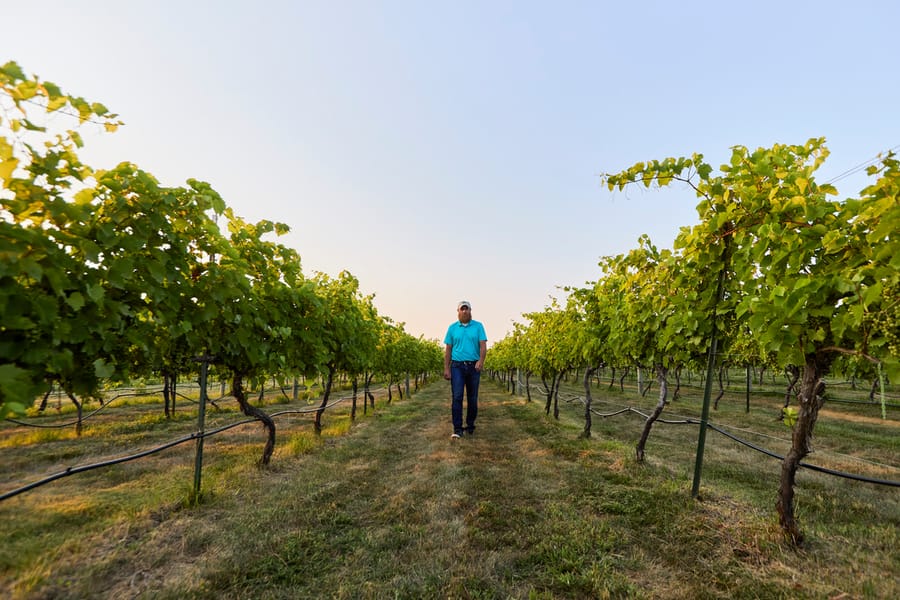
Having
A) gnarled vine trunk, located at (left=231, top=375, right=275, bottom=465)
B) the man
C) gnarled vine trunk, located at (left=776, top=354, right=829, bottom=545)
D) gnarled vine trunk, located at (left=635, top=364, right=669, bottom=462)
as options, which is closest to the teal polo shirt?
the man

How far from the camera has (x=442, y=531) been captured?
3.43m

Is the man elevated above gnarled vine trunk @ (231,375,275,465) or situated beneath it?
elevated above

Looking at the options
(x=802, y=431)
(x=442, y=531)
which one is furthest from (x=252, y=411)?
(x=802, y=431)

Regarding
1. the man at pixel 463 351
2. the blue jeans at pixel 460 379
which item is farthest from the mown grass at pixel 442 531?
the man at pixel 463 351

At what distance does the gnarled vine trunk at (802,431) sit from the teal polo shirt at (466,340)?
4.53 m

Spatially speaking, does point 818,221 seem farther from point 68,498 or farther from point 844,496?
point 68,498

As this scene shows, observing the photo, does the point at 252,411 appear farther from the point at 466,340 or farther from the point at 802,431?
the point at 802,431

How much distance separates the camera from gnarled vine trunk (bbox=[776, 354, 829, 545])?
321 centimetres

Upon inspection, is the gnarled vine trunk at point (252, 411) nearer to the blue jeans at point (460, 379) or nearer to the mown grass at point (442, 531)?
the mown grass at point (442, 531)

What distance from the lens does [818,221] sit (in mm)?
3162

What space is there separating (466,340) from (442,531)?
401cm

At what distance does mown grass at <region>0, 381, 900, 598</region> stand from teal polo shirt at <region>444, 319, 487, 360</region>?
1.75m

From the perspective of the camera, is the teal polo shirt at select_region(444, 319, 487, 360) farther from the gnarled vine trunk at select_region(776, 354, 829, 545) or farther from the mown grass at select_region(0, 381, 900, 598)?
the gnarled vine trunk at select_region(776, 354, 829, 545)

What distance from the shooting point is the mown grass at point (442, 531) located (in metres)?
2.61
